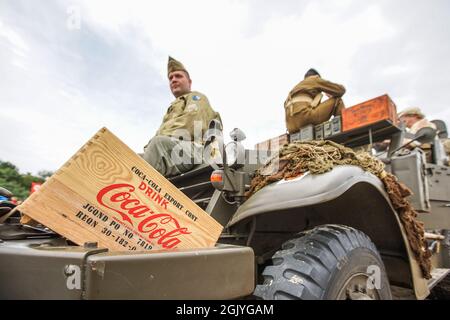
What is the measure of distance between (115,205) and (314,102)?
2.78 m

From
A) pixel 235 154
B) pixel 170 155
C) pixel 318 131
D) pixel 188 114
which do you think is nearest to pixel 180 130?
pixel 188 114

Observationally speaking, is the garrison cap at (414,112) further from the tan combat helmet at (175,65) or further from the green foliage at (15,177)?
the green foliage at (15,177)

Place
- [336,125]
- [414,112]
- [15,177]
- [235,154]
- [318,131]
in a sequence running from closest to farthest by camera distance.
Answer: [235,154]
[336,125]
[318,131]
[414,112]
[15,177]

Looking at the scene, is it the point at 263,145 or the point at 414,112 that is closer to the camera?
the point at 263,145

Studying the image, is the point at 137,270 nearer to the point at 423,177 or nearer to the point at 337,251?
the point at 337,251

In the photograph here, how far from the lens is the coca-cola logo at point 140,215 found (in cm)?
135

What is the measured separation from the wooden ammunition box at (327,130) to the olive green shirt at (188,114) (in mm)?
1187

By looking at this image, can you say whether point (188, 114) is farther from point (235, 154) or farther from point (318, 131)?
point (318, 131)

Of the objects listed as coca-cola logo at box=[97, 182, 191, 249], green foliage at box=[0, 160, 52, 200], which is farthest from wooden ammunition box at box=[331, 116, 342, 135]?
green foliage at box=[0, 160, 52, 200]

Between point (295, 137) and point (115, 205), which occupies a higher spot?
point (295, 137)

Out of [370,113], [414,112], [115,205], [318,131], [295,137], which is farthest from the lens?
[414,112]

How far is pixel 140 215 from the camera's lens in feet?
4.58

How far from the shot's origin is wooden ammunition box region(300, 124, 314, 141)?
3447 mm
